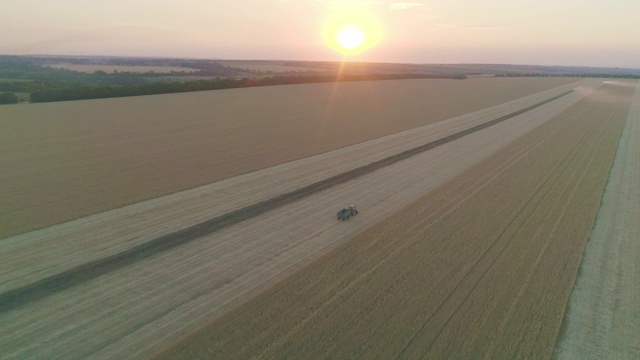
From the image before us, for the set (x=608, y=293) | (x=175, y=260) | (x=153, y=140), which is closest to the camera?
(x=608, y=293)

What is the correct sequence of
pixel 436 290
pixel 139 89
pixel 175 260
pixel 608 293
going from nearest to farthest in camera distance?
1. pixel 436 290
2. pixel 608 293
3. pixel 175 260
4. pixel 139 89

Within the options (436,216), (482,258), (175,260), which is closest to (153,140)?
(175,260)

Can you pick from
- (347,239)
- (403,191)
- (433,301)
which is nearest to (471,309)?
(433,301)

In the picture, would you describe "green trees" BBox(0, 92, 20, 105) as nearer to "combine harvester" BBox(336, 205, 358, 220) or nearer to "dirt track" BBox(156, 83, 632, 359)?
"combine harvester" BBox(336, 205, 358, 220)

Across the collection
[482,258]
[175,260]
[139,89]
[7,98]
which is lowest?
[7,98]

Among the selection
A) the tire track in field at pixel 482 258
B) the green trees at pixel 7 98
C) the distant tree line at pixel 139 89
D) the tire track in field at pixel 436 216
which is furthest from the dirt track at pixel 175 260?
the green trees at pixel 7 98

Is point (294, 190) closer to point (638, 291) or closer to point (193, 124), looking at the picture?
point (638, 291)

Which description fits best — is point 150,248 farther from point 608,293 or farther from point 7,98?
point 7,98

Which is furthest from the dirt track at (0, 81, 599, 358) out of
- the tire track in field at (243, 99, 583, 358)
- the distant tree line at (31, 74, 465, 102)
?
the distant tree line at (31, 74, 465, 102)
